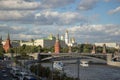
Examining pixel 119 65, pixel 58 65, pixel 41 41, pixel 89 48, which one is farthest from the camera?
pixel 41 41

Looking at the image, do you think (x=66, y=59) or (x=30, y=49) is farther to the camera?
(x=30, y=49)

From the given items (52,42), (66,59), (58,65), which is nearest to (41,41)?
(52,42)

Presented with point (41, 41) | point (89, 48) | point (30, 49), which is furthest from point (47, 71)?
point (41, 41)

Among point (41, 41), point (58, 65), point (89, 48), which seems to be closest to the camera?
point (58, 65)

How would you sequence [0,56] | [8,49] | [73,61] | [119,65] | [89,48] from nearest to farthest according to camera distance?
[119,65], [0,56], [73,61], [8,49], [89,48]

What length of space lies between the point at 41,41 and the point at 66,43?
15.5 metres

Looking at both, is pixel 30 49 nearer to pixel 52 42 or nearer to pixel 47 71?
pixel 52 42

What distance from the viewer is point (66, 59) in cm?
9494

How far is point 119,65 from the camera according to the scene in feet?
262

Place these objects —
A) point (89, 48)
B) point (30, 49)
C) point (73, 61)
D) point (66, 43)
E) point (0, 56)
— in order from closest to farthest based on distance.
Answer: point (0, 56), point (73, 61), point (30, 49), point (89, 48), point (66, 43)

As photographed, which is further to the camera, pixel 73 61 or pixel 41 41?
pixel 41 41

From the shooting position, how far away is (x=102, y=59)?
88375mm

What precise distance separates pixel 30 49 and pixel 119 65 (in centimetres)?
4285

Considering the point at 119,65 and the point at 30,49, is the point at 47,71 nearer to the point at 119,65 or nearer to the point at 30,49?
the point at 119,65
